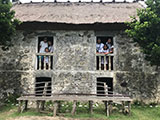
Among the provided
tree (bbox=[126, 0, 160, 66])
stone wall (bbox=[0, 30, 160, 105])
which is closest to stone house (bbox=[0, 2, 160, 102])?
stone wall (bbox=[0, 30, 160, 105])

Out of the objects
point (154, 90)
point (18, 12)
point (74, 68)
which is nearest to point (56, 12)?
point (18, 12)

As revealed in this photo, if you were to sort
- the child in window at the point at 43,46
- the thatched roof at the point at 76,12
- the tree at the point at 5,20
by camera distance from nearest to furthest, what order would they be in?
the tree at the point at 5,20, the thatched roof at the point at 76,12, the child in window at the point at 43,46

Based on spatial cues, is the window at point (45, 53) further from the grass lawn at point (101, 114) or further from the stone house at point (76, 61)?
the grass lawn at point (101, 114)

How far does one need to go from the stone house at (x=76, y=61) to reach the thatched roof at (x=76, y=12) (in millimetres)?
59

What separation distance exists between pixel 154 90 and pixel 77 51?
484 cm

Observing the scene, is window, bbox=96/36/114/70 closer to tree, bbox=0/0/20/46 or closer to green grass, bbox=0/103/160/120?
green grass, bbox=0/103/160/120

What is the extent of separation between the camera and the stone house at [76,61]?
9047 millimetres

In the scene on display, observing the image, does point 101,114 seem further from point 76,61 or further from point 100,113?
point 76,61

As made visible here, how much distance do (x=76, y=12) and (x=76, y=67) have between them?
398cm

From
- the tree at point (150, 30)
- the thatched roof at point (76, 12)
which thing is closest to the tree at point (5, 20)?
the thatched roof at point (76, 12)

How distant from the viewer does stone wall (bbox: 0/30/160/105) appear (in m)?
9.03

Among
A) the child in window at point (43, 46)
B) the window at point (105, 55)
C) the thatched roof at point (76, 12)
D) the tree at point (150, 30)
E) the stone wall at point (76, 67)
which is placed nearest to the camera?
the tree at point (150, 30)

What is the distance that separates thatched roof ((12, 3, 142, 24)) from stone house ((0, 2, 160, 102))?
6cm

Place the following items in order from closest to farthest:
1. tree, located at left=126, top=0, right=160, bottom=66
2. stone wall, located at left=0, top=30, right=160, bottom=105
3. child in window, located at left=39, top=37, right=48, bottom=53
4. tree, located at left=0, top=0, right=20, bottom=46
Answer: tree, located at left=126, top=0, right=160, bottom=66 < tree, located at left=0, top=0, right=20, bottom=46 < stone wall, located at left=0, top=30, right=160, bottom=105 < child in window, located at left=39, top=37, right=48, bottom=53
